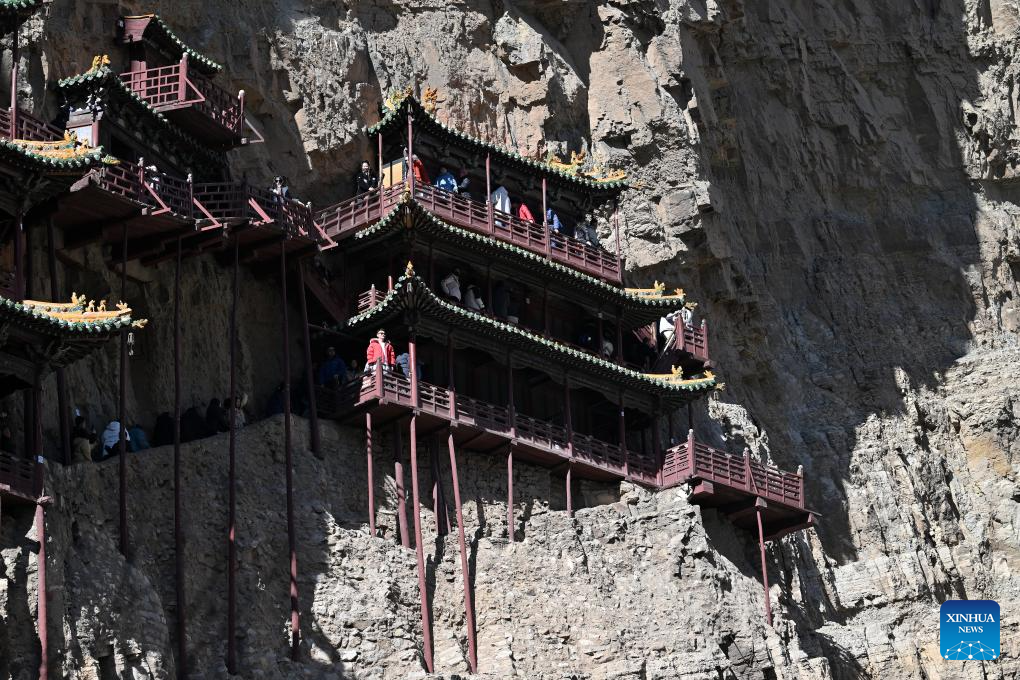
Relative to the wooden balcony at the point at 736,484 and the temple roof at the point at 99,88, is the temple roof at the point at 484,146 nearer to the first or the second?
the temple roof at the point at 99,88

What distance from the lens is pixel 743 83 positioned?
62875 millimetres

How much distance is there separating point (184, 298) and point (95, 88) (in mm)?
4998

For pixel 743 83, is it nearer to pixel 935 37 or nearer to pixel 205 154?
pixel 935 37

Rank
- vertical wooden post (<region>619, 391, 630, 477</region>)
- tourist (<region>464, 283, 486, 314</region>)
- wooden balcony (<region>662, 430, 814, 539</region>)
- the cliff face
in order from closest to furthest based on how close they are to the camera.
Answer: the cliff face, tourist (<region>464, 283, 486, 314</region>), wooden balcony (<region>662, 430, 814, 539</region>), vertical wooden post (<region>619, 391, 630, 477</region>)

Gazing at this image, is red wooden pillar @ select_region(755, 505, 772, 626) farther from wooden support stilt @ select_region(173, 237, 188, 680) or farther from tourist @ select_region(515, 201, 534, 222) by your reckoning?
wooden support stilt @ select_region(173, 237, 188, 680)

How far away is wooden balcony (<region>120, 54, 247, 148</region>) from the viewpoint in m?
46.0

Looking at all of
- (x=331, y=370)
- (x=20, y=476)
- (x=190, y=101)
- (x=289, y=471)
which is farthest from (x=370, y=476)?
(x=20, y=476)

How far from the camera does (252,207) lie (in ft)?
148

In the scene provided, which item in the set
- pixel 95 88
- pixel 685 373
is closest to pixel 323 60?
pixel 95 88

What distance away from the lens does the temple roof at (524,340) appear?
4675cm

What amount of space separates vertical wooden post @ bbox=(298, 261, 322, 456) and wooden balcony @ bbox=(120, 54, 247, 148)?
140 inches

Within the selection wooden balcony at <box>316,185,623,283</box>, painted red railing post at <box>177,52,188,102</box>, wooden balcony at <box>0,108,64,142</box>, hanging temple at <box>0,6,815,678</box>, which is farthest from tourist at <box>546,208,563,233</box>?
wooden balcony at <box>0,108,64,142</box>

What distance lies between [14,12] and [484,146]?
14.6 metres

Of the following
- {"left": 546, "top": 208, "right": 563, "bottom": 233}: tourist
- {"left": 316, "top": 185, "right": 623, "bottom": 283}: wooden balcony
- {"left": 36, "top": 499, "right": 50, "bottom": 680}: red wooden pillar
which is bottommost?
{"left": 36, "top": 499, "right": 50, "bottom": 680}: red wooden pillar
